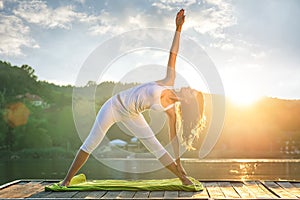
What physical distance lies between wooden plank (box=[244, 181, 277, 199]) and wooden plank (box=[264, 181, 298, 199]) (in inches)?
3.7

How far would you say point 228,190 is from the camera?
4.88 m

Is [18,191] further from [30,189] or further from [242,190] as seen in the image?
[242,190]

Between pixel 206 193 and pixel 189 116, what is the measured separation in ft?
2.90

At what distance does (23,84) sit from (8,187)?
33525mm

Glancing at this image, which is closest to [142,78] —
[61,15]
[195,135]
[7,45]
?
[195,135]

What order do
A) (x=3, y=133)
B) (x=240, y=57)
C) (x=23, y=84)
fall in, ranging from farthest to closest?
(x=23, y=84) → (x=3, y=133) → (x=240, y=57)

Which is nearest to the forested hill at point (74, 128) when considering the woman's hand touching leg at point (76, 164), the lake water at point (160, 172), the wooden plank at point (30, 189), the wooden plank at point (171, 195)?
the lake water at point (160, 172)

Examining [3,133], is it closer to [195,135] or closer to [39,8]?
[39,8]

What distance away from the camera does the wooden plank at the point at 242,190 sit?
4.51 metres

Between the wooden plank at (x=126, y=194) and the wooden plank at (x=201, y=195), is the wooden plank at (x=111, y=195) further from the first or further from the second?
the wooden plank at (x=201, y=195)

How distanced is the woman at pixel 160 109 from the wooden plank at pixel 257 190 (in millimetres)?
694

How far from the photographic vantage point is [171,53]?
488cm

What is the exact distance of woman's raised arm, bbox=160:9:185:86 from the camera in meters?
4.87

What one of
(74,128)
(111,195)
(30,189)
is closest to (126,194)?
(111,195)
